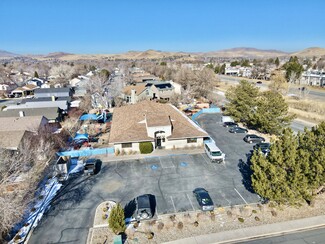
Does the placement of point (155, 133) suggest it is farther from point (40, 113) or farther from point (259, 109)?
point (40, 113)

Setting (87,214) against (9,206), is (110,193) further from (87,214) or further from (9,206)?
(9,206)

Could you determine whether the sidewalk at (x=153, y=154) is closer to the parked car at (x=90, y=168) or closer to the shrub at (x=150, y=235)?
the parked car at (x=90, y=168)

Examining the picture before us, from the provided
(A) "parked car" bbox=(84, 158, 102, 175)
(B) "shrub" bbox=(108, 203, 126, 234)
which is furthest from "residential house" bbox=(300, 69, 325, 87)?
(B) "shrub" bbox=(108, 203, 126, 234)

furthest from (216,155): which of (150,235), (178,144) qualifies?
(150,235)

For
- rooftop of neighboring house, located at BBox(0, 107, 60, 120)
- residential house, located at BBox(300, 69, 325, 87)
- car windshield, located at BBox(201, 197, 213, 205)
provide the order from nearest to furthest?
car windshield, located at BBox(201, 197, 213, 205)
rooftop of neighboring house, located at BBox(0, 107, 60, 120)
residential house, located at BBox(300, 69, 325, 87)

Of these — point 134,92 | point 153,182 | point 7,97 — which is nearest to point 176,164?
point 153,182

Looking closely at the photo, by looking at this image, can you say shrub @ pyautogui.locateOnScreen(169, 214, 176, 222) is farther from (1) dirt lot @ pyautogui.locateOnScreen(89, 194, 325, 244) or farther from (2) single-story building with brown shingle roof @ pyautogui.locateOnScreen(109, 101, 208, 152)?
(2) single-story building with brown shingle roof @ pyautogui.locateOnScreen(109, 101, 208, 152)

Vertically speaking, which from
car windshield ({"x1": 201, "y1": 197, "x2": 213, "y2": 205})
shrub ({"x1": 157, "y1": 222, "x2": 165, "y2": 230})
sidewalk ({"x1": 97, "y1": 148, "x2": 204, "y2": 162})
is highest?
car windshield ({"x1": 201, "y1": 197, "x2": 213, "y2": 205})
